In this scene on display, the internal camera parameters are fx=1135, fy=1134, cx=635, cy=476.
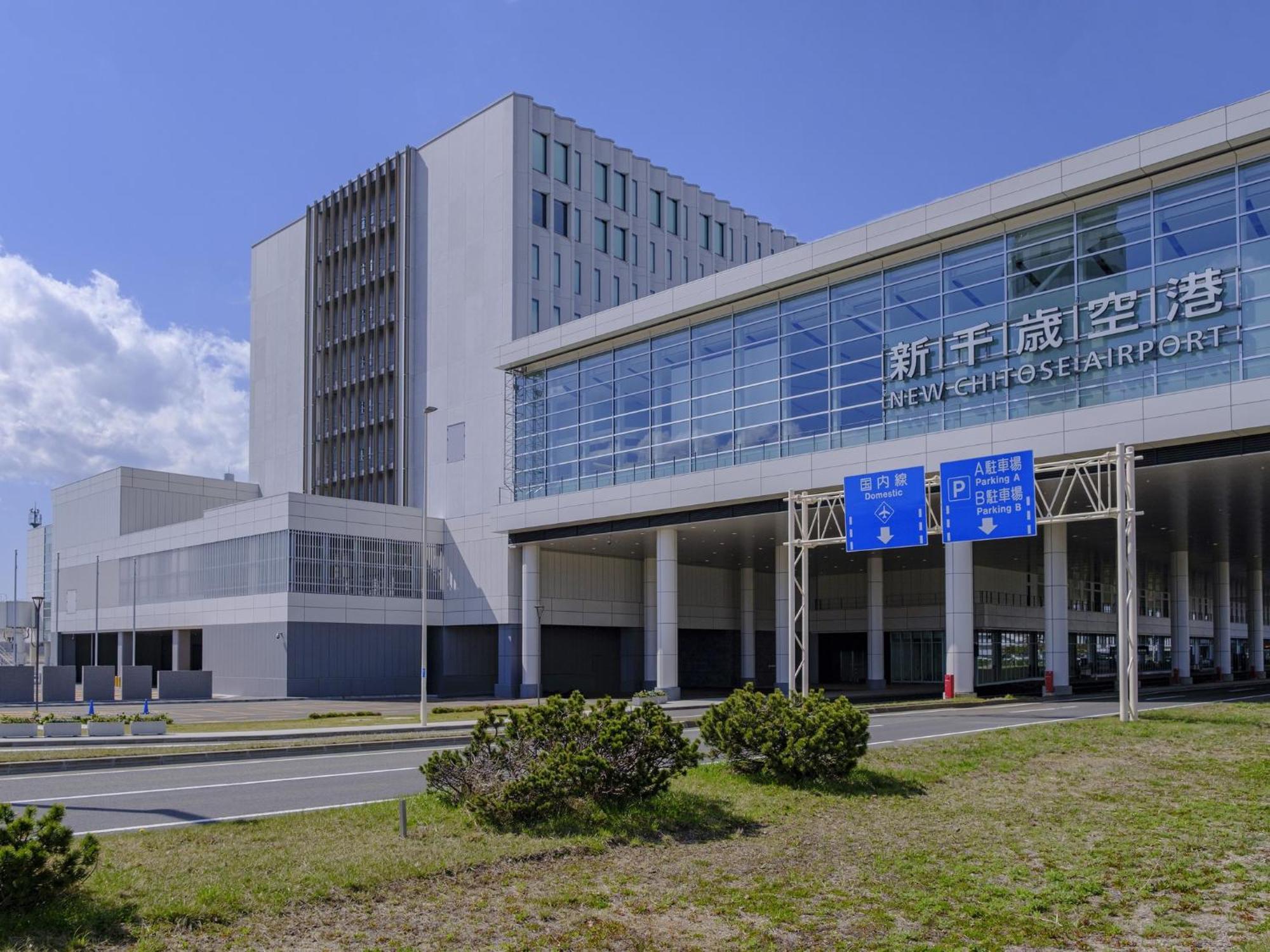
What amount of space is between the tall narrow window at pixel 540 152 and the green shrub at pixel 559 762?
176ft

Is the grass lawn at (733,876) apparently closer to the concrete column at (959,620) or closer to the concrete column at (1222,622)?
the concrete column at (959,620)

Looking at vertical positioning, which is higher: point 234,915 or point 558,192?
point 558,192

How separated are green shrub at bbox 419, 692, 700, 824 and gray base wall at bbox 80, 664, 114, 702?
41.9 m

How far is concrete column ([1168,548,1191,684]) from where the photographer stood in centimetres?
6178

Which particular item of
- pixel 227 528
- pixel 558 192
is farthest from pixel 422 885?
pixel 558 192

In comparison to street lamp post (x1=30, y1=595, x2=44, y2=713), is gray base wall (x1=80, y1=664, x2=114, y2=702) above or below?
below

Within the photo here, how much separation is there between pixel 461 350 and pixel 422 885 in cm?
5568

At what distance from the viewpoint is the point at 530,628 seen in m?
55.9

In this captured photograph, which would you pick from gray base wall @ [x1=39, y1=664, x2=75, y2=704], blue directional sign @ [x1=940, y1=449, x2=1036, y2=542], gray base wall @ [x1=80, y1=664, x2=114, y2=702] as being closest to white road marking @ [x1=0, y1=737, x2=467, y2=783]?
blue directional sign @ [x1=940, y1=449, x2=1036, y2=542]

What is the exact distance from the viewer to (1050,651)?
41.7 m

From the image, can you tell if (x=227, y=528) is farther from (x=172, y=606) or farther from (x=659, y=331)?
(x=659, y=331)

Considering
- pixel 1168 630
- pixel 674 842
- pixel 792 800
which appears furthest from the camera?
pixel 1168 630

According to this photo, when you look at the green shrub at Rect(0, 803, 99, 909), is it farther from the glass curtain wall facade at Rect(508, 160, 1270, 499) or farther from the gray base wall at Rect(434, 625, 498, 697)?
the gray base wall at Rect(434, 625, 498, 697)

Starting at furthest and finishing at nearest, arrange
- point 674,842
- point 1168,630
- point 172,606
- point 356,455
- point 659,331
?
1. point 1168,630
2. point 356,455
3. point 172,606
4. point 659,331
5. point 674,842
